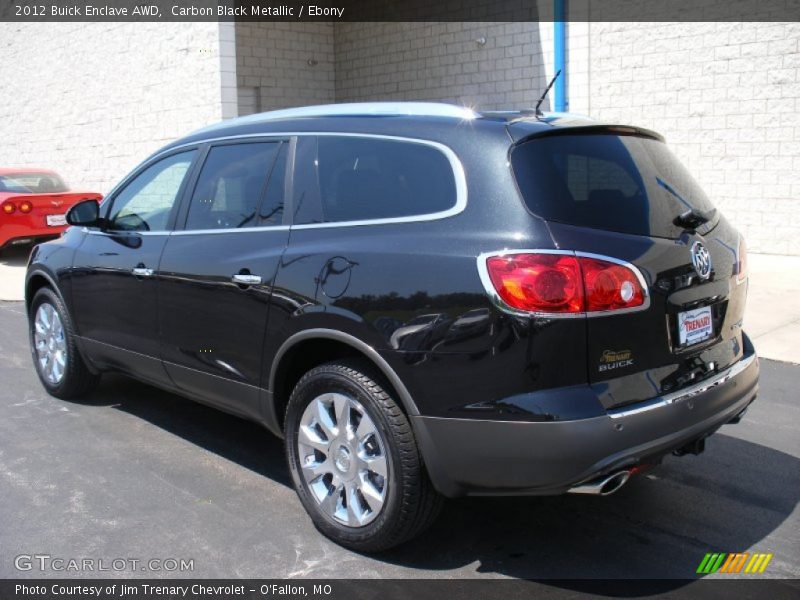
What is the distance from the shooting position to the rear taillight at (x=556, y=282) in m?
2.98

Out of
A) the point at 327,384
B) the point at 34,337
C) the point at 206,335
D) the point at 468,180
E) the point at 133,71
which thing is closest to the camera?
the point at 468,180

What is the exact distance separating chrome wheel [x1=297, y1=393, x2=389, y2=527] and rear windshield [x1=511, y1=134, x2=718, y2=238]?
1145 millimetres

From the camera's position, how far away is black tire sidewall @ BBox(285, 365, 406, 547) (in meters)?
3.30

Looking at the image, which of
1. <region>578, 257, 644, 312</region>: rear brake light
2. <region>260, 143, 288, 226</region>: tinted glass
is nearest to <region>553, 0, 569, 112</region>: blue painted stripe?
<region>260, 143, 288, 226</region>: tinted glass

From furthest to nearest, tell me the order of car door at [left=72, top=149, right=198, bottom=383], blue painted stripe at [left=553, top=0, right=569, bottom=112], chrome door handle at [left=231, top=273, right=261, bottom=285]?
blue painted stripe at [left=553, top=0, right=569, bottom=112]
car door at [left=72, top=149, right=198, bottom=383]
chrome door handle at [left=231, top=273, right=261, bottom=285]

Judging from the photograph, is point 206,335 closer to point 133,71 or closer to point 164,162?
point 164,162

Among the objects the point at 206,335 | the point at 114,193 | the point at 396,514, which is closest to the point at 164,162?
the point at 114,193

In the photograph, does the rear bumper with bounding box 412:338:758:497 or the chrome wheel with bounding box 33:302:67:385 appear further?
the chrome wheel with bounding box 33:302:67:385

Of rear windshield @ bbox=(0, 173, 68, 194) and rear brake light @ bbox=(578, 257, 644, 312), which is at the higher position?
rear windshield @ bbox=(0, 173, 68, 194)

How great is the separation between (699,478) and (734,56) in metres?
8.49

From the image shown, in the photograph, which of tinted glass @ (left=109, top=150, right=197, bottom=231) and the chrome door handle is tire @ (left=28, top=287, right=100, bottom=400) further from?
the chrome door handle

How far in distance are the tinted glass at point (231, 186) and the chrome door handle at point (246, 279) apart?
281 millimetres

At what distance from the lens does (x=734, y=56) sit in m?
11.1

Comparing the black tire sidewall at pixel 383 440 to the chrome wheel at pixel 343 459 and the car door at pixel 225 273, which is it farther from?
the car door at pixel 225 273
